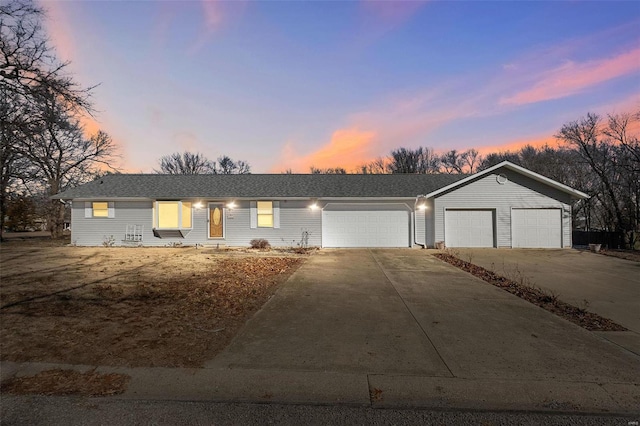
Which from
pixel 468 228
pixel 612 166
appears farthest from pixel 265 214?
pixel 612 166

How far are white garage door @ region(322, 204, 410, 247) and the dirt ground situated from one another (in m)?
5.95

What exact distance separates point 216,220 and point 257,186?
117 inches

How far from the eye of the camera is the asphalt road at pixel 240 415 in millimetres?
2506

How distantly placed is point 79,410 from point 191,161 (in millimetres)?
47492

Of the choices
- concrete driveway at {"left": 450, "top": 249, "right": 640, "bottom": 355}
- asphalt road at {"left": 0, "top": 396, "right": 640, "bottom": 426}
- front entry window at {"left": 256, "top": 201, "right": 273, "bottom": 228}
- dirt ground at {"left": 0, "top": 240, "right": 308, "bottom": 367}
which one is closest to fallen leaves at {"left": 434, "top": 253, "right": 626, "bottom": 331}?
concrete driveway at {"left": 450, "top": 249, "right": 640, "bottom": 355}

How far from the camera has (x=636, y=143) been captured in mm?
18703

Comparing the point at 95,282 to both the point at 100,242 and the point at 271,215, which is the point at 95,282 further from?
the point at 100,242

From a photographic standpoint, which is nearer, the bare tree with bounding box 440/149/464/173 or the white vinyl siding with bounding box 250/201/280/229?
the white vinyl siding with bounding box 250/201/280/229

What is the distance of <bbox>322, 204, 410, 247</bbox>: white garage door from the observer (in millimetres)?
16047

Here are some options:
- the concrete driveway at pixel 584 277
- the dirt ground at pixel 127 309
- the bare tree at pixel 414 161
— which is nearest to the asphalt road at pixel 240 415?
the dirt ground at pixel 127 309

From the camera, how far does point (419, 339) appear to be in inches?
168

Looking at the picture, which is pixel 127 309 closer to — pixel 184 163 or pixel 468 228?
pixel 468 228

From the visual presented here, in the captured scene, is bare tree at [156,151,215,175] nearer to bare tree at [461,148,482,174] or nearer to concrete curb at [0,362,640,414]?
bare tree at [461,148,482,174]

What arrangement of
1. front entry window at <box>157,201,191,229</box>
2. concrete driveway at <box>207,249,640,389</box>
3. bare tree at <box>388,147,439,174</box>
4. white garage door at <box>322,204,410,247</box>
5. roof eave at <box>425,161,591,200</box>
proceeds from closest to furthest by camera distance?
concrete driveway at <box>207,249,640,389</box>
roof eave at <box>425,161,591,200</box>
front entry window at <box>157,201,191,229</box>
white garage door at <box>322,204,410,247</box>
bare tree at <box>388,147,439,174</box>
